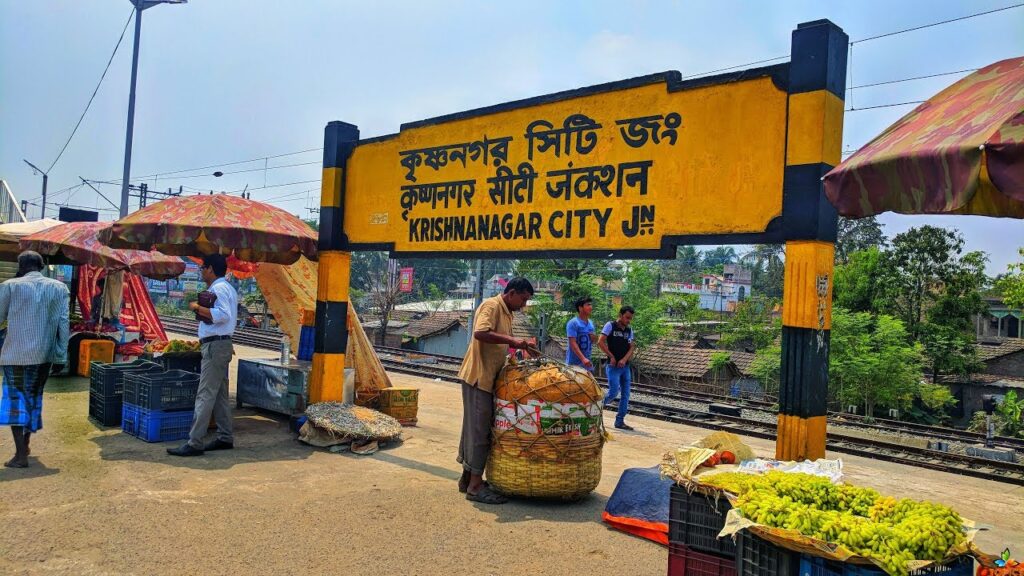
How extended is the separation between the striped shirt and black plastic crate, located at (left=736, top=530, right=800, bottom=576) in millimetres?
5578

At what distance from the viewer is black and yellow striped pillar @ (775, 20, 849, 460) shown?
14.7 ft

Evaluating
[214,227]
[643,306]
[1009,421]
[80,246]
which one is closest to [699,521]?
[214,227]

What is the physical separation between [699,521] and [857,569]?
3.14 ft

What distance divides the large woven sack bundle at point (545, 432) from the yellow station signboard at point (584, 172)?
1.27 metres

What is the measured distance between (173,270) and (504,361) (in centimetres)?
986

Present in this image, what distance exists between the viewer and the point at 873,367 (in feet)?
64.9

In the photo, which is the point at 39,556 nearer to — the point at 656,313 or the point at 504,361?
the point at 504,361

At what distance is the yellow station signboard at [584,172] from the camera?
500cm

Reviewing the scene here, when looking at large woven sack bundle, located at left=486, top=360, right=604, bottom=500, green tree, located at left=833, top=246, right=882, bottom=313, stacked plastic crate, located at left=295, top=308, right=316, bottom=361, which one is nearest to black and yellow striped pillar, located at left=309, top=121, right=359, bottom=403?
stacked plastic crate, located at left=295, top=308, right=316, bottom=361

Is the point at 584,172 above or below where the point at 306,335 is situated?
above

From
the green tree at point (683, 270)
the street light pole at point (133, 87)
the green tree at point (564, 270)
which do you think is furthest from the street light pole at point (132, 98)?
the green tree at point (683, 270)

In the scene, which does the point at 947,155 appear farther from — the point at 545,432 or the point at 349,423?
the point at 349,423

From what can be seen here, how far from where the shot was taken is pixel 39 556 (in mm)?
3955

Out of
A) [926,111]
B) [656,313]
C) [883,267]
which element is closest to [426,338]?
[656,313]
